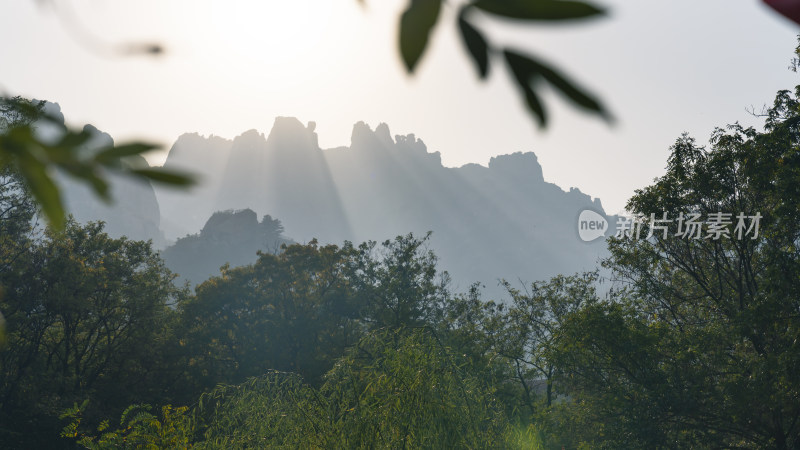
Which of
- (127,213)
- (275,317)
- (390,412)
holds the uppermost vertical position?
(127,213)

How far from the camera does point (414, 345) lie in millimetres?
7441

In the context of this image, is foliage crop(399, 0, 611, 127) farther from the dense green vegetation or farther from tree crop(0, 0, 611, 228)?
the dense green vegetation

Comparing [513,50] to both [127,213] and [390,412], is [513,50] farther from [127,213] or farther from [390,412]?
[127,213]

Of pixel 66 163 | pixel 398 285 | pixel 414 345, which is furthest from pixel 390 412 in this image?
pixel 398 285

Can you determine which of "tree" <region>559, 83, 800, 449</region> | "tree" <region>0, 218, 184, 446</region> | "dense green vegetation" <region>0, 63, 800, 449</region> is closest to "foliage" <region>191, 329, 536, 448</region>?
"dense green vegetation" <region>0, 63, 800, 449</region>

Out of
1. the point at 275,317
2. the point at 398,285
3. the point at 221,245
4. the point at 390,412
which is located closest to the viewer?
the point at 390,412

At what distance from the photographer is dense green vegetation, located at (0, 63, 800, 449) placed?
7551 millimetres

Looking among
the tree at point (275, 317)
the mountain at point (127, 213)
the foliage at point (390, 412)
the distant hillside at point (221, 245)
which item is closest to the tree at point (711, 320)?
the foliage at point (390, 412)

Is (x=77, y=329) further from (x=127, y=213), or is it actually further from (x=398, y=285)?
(x=127, y=213)

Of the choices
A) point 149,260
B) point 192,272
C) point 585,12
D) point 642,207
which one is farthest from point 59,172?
point 192,272

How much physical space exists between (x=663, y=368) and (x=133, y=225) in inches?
6388

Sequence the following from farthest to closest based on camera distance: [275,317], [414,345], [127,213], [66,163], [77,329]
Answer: [127,213], [275,317], [77,329], [414,345], [66,163]

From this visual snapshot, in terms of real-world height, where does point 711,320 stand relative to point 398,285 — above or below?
below

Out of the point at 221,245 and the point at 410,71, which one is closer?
the point at 410,71
